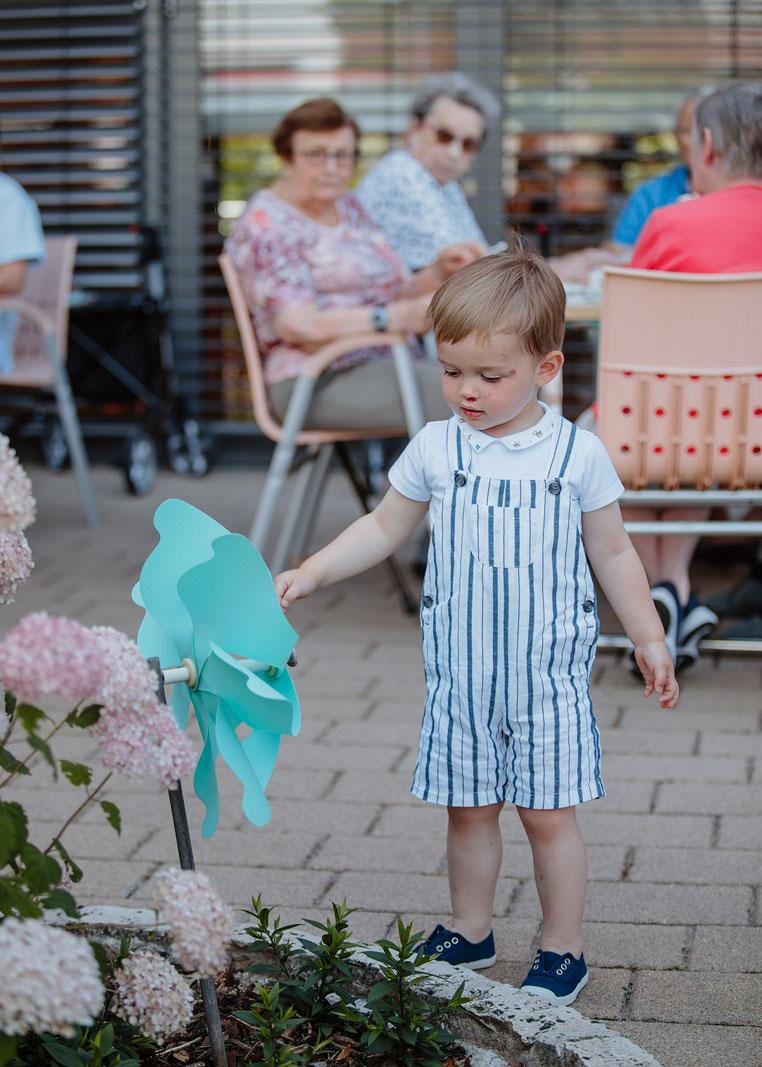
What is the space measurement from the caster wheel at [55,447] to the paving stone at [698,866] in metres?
5.37

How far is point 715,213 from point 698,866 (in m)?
1.81

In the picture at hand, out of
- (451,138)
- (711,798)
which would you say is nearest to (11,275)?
(451,138)

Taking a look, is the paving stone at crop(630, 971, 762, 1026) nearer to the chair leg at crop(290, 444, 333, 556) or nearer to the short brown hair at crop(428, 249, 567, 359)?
the short brown hair at crop(428, 249, 567, 359)

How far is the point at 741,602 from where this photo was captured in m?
4.55

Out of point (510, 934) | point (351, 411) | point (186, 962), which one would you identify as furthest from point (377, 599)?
point (186, 962)

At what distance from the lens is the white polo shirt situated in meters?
2.10

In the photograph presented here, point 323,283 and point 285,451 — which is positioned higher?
point 323,283

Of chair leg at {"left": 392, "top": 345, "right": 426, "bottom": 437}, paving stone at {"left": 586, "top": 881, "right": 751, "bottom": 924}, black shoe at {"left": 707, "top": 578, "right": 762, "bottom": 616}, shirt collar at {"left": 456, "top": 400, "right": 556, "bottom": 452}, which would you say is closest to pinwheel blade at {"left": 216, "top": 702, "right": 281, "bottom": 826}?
shirt collar at {"left": 456, "top": 400, "right": 556, "bottom": 452}

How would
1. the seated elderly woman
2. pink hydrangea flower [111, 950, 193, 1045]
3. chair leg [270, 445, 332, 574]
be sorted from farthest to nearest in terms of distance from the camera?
chair leg [270, 445, 332, 574] < the seated elderly woman < pink hydrangea flower [111, 950, 193, 1045]

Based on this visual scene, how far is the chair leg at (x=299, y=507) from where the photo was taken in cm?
480

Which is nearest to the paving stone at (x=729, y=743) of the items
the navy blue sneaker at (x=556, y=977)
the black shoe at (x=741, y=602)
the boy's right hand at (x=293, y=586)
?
the black shoe at (x=741, y=602)

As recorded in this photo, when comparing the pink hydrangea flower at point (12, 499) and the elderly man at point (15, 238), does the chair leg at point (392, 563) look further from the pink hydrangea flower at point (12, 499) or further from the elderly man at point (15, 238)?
the pink hydrangea flower at point (12, 499)

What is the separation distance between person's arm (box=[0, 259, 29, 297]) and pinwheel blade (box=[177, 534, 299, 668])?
13.2 feet

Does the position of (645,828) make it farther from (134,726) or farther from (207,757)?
(134,726)
